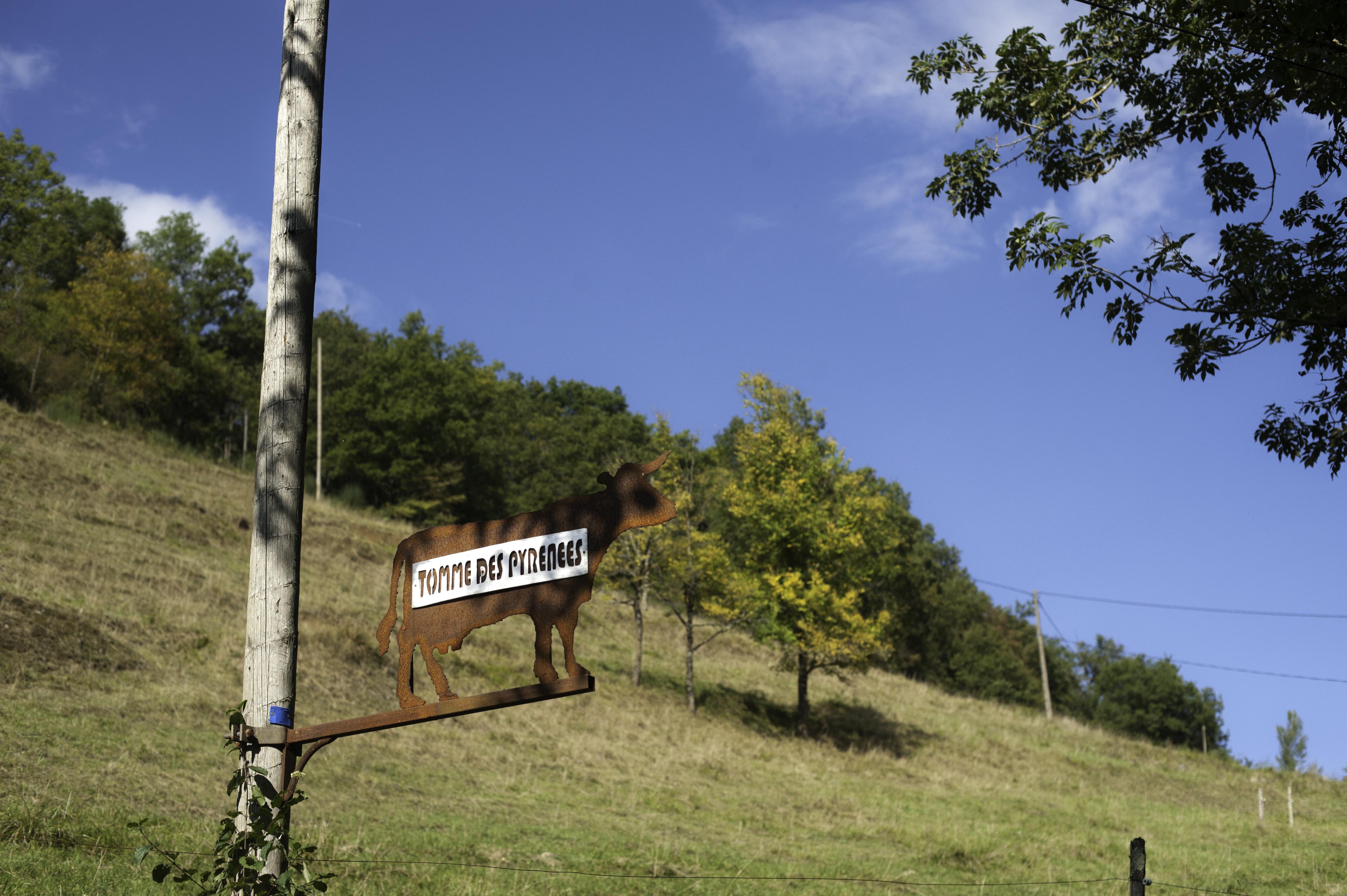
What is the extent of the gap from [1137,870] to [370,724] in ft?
17.7

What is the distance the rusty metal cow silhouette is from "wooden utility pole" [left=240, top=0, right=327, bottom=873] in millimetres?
411

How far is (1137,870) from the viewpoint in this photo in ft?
20.8

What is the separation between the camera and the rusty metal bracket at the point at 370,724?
3205 millimetres

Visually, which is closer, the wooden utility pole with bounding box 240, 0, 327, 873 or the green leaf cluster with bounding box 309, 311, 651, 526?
the wooden utility pole with bounding box 240, 0, 327, 873

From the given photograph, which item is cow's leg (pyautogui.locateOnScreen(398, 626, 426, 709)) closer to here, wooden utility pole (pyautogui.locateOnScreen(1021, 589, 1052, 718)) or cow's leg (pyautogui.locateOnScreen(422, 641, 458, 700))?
cow's leg (pyautogui.locateOnScreen(422, 641, 458, 700))

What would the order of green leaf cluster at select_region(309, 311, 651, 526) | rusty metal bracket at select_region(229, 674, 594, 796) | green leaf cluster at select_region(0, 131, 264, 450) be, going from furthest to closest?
green leaf cluster at select_region(309, 311, 651, 526), green leaf cluster at select_region(0, 131, 264, 450), rusty metal bracket at select_region(229, 674, 594, 796)

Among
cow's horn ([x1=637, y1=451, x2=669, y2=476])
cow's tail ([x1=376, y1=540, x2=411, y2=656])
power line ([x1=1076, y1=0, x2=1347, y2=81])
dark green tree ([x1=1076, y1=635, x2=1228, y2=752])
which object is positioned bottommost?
dark green tree ([x1=1076, y1=635, x2=1228, y2=752])

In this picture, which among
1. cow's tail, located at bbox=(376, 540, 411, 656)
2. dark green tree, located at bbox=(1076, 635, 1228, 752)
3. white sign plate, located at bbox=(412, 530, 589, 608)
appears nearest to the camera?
white sign plate, located at bbox=(412, 530, 589, 608)

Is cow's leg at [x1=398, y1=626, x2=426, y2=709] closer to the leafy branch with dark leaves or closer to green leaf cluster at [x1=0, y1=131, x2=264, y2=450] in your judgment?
the leafy branch with dark leaves

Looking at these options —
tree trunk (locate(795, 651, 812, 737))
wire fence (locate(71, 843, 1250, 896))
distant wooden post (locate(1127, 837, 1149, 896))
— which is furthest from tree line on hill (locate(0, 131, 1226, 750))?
distant wooden post (locate(1127, 837, 1149, 896))

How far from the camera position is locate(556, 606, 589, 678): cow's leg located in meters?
3.27

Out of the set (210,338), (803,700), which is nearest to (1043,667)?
(803,700)

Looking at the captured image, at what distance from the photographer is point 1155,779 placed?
86.8 feet

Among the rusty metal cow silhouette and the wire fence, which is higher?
the rusty metal cow silhouette
